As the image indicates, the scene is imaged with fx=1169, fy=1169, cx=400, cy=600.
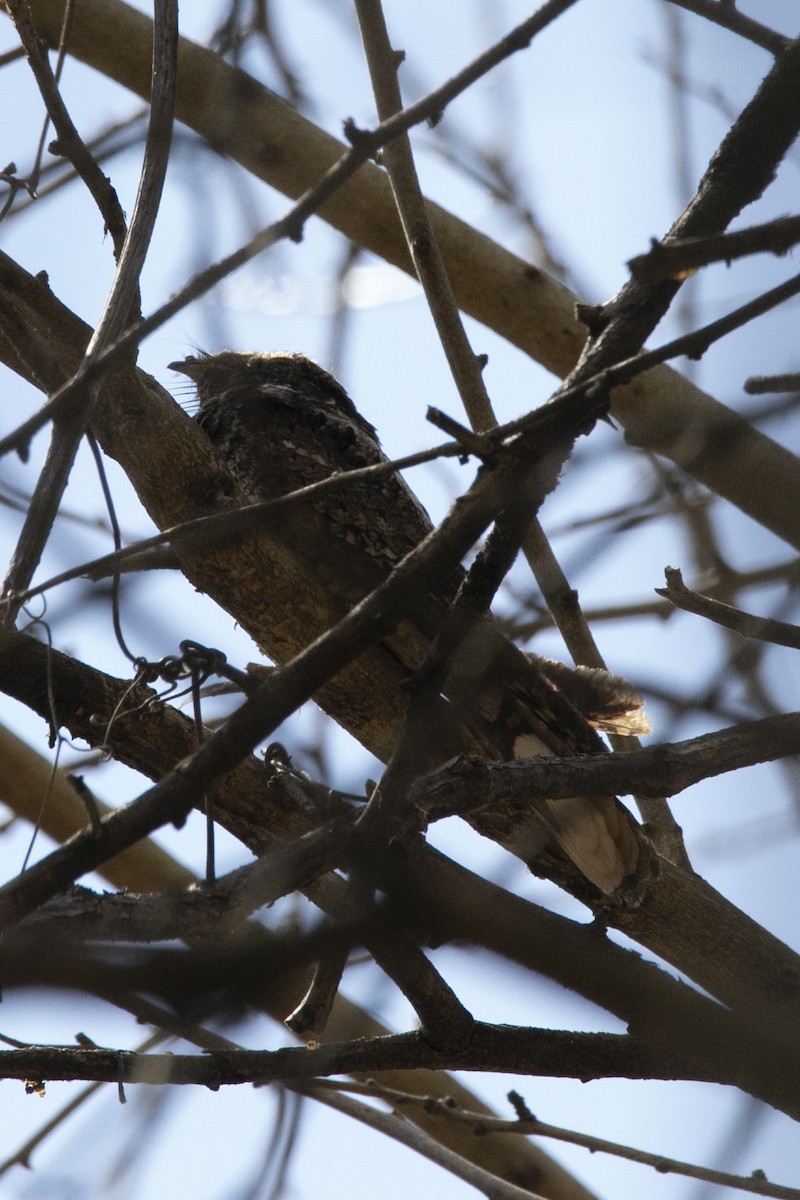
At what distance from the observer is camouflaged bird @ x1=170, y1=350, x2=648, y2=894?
2.71 meters

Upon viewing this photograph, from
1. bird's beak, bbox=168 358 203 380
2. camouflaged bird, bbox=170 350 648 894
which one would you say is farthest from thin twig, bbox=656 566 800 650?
bird's beak, bbox=168 358 203 380

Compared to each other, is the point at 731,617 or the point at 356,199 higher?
the point at 356,199

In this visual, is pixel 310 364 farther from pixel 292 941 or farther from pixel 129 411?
pixel 292 941

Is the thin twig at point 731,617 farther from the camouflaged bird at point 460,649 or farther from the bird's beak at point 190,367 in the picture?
the bird's beak at point 190,367

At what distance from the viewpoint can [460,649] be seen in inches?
83.0

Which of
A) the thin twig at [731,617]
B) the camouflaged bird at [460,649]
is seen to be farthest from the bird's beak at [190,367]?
the thin twig at [731,617]

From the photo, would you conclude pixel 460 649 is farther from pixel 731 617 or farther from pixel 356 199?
pixel 356 199

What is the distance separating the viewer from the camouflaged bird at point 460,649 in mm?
2709

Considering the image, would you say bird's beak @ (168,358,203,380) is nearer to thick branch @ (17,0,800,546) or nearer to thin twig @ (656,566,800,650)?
thick branch @ (17,0,800,546)

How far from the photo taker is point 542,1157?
13.8 ft

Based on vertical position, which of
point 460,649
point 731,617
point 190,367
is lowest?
point 460,649

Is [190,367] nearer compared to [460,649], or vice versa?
[460,649]

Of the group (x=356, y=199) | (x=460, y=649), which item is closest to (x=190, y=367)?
(x=356, y=199)

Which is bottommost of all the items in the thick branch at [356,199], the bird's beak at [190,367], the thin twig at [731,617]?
the thin twig at [731,617]
